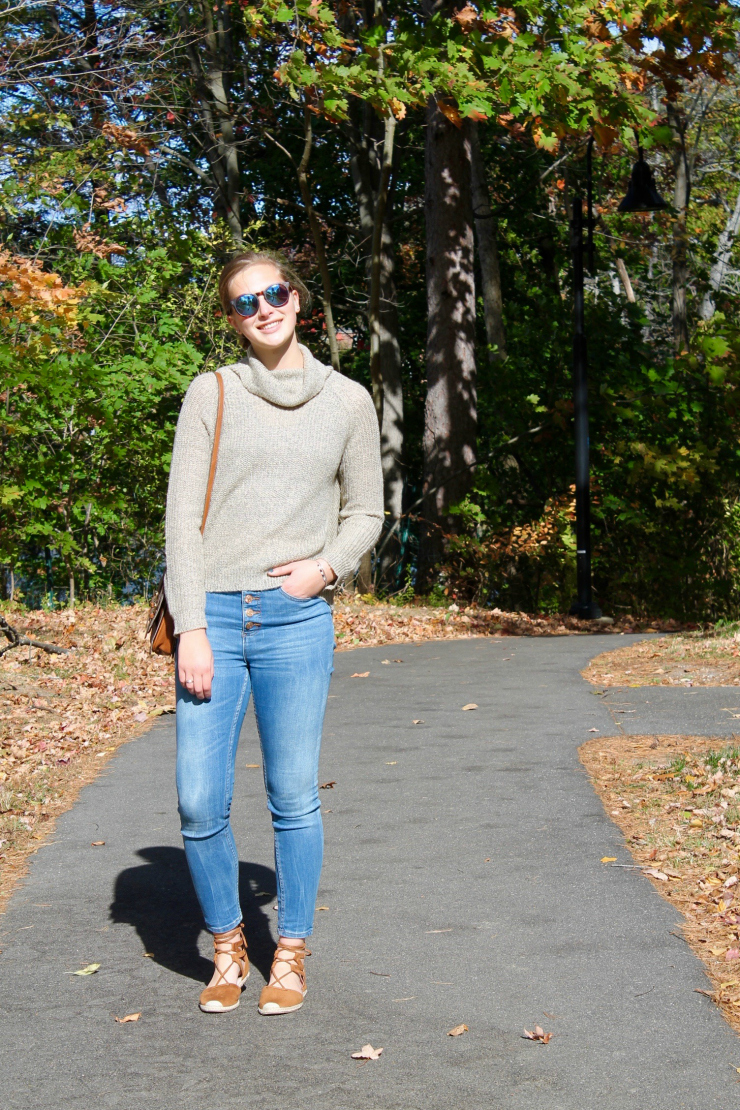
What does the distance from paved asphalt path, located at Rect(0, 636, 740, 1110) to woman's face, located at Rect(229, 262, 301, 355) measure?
1.95m

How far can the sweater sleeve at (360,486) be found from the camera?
368cm

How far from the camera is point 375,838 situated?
5480mm

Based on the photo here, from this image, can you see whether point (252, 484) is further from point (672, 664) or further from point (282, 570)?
point (672, 664)

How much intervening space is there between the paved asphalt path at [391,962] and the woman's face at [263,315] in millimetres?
1951

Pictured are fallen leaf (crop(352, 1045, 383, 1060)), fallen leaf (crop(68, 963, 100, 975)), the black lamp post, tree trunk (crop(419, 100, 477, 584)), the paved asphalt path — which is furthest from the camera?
tree trunk (crop(419, 100, 477, 584))

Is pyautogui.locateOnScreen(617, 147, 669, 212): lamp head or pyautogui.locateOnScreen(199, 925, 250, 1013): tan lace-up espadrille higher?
pyautogui.locateOnScreen(617, 147, 669, 212): lamp head

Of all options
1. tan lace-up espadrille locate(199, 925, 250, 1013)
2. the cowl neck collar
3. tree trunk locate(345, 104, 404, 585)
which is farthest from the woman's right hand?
tree trunk locate(345, 104, 404, 585)

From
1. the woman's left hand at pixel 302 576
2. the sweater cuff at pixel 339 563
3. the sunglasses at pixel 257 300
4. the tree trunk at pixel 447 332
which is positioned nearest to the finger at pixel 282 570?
the woman's left hand at pixel 302 576

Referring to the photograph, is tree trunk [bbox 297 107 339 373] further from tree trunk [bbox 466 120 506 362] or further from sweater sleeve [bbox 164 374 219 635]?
sweater sleeve [bbox 164 374 219 635]

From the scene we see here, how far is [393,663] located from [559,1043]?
7.62 meters

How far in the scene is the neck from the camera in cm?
363

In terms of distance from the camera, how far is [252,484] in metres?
3.53

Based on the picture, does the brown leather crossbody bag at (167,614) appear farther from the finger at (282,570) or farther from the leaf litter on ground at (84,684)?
the leaf litter on ground at (84,684)

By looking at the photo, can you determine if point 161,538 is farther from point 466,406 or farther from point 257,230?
point 257,230
